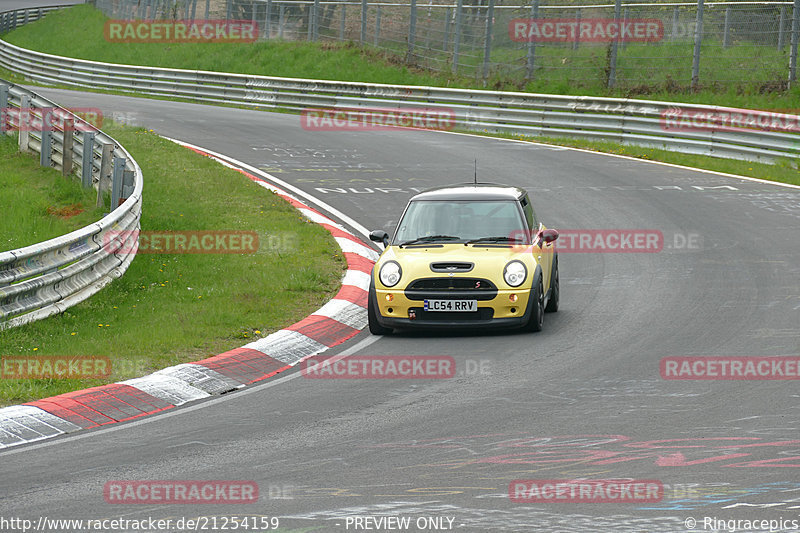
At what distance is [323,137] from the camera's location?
90.2 feet

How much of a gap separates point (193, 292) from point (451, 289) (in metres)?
3.16

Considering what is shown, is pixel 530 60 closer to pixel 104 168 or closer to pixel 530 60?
pixel 530 60

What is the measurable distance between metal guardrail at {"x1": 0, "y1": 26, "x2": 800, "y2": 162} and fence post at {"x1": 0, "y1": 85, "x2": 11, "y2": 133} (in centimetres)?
1242

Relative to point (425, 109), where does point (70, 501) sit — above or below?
below

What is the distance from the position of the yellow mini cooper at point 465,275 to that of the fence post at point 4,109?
11071mm

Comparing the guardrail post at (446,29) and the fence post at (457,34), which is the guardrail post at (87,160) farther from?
the guardrail post at (446,29)

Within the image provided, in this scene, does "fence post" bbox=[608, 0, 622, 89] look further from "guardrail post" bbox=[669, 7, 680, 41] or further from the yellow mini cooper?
the yellow mini cooper

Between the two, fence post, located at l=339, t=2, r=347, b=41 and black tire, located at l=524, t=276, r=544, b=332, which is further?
fence post, located at l=339, t=2, r=347, b=41

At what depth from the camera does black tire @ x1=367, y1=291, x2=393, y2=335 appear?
11.5 metres

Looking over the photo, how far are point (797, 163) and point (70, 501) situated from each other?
18.6 metres

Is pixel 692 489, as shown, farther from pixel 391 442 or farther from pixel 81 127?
pixel 81 127

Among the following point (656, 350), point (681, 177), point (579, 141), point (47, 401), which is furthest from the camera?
point (579, 141)

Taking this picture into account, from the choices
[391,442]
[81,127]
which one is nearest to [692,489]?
[391,442]

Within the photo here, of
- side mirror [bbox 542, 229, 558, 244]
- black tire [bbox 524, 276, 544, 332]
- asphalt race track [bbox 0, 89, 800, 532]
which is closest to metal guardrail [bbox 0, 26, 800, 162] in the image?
asphalt race track [bbox 0, 89, 800, 532]
